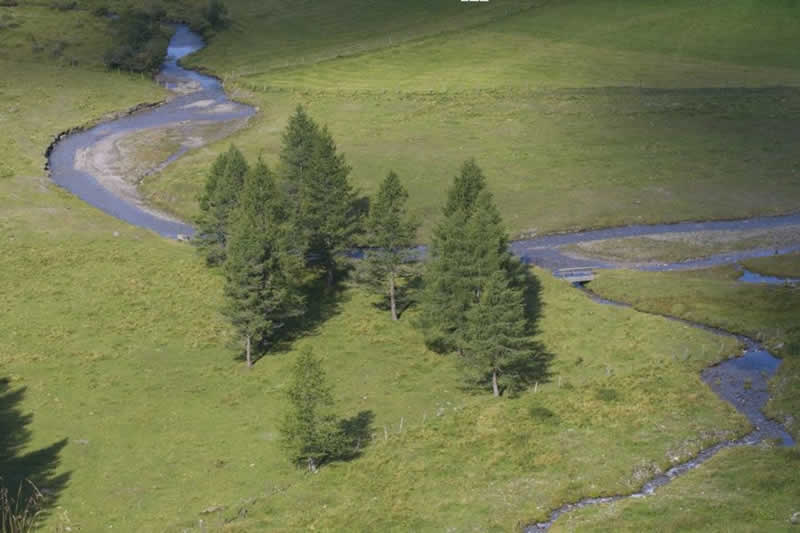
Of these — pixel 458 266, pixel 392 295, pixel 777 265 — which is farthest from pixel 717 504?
pixel 777 265

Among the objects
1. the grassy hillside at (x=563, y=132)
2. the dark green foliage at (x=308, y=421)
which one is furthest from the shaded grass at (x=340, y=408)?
the grassy hillside at (x=563, y=132)

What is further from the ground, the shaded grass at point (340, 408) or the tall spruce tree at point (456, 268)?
the tall spruce tree at point (456, 268)

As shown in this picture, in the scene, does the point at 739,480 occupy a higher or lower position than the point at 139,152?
lower

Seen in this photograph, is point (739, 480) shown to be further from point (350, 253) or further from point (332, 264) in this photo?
point (350, 253)

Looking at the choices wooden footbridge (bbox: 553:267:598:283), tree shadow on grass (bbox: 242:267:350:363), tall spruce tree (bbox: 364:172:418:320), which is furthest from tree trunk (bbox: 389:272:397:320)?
→ wooden footbridge (bbox: 553:267:598:283)

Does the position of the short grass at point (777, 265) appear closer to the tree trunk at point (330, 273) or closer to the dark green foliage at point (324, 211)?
the dark green foliage at point (324, 211)

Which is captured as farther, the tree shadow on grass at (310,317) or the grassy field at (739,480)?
the tree shadow on grass at (310,317)

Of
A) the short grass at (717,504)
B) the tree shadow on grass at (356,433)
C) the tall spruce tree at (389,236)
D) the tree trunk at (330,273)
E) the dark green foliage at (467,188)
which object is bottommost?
the short grass at (717,504)
